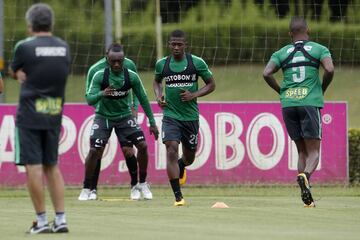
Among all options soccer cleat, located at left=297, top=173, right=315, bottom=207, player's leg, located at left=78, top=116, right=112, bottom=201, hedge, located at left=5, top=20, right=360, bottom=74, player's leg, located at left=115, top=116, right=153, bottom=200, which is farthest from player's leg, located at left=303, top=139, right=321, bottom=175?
hedge, located at left=5, top=20, right=360, bottom=74

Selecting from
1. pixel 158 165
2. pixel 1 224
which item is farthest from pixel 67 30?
pixel 1 224

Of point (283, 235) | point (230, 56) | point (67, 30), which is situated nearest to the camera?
point (283, 235)

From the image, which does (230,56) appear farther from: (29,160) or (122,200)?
(29,160)

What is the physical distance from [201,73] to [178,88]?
13.6 inches

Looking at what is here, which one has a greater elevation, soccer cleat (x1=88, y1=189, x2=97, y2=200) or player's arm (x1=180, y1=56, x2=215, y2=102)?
player's arm (x1=180, y1=56, x2=215, y2=102)

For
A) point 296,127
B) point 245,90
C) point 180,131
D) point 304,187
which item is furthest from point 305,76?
point 245,90

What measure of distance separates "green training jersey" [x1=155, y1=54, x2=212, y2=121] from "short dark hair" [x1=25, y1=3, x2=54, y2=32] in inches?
181

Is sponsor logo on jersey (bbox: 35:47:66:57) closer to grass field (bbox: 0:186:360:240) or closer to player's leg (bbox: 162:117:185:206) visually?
grass field (bbox: 0:186:360:240)

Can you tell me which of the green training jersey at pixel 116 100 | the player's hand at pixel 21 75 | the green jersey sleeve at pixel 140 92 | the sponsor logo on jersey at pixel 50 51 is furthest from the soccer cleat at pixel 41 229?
the green jersey sleeve at pixel 140 92

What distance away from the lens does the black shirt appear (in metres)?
9.48

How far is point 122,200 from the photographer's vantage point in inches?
587

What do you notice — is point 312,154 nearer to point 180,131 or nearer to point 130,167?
point 180,131

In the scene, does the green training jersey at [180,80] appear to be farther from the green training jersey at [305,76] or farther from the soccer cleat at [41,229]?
the soccer cleat at [41,229]

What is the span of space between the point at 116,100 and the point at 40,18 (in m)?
5.53
